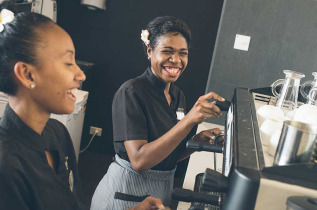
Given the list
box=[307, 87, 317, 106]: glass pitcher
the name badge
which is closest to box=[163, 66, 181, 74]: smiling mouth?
the name badge

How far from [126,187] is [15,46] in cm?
79

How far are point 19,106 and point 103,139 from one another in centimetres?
295

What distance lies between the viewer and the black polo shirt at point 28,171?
98 centimetres

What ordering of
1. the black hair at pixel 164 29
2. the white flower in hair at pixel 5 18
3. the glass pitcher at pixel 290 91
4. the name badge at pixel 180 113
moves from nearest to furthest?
the white flower in hair at pixel 5 18, the glass pitcher at pixel 290 91, the black hair at pixel 164 29, the name badge at pixel 180 113

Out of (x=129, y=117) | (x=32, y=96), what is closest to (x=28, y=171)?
(x=32, y=96)

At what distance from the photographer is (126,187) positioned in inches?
63.2

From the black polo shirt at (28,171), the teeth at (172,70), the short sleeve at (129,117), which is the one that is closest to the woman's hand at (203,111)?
the short sleeve at (129,117)

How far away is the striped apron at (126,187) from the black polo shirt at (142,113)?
1.9 inches

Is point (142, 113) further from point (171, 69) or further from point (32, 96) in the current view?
point (32, 96)

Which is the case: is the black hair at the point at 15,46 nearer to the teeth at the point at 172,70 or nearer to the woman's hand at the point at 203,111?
the woman's hand at the point at 203,111

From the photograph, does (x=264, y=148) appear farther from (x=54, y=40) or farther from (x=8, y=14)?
(x=8, y=14)

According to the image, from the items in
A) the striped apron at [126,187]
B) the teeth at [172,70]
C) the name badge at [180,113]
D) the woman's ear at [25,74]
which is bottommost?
→ the striped apron at [126,187]

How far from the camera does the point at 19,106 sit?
1097 millimetres

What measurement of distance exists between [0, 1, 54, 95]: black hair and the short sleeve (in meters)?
0.58
